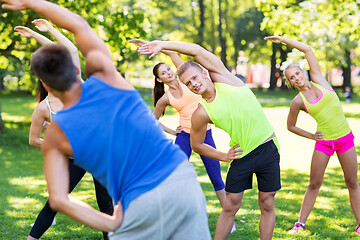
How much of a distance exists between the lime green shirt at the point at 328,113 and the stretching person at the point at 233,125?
143cm

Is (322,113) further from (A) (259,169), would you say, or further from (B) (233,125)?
(B) (233,125)

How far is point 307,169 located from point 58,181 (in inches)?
378

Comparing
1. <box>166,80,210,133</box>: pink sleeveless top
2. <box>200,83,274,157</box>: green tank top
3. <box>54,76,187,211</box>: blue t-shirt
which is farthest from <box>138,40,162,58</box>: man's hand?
<box>166,80,210,133</box>: pink sleeveless top

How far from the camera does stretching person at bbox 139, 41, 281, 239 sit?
4.12 meters

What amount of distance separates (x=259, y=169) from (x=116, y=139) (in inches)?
98.9

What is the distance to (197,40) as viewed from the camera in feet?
153

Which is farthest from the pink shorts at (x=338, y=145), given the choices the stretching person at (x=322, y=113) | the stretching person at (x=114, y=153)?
the stretching person at (x=114, y=153)

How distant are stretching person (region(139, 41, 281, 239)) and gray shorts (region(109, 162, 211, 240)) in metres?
1.59

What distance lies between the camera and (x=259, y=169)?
15.2 ft

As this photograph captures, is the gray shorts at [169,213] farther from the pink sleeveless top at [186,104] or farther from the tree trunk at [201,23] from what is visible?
the tree trunk at [201,23]

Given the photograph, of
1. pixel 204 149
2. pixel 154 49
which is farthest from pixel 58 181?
pixel 204 149

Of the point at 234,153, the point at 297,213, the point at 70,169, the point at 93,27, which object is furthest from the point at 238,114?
the point at 93,27

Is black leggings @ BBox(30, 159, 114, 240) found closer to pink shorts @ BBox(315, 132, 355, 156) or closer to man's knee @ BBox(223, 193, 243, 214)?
man's knee @ BBox(223, 193, 243, 214)

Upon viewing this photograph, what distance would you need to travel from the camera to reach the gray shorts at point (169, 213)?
2.45 m
